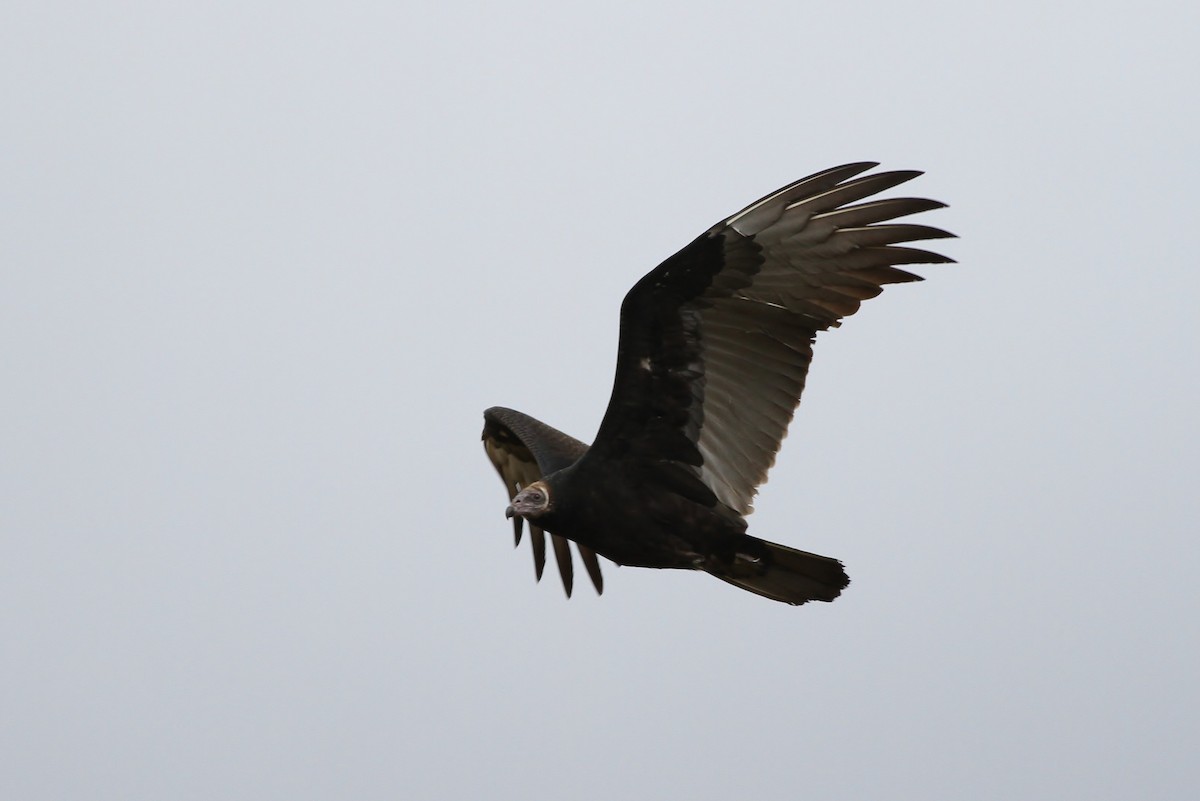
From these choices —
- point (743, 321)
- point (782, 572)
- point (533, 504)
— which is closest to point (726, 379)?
point (743, 321)

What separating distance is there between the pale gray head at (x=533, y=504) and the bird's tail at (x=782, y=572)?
88cm

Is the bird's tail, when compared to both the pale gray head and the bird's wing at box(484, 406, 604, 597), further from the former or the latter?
the bird's wing at box(484, 406, 604, 597)

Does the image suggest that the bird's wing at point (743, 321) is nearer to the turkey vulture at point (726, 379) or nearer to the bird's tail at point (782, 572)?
the turkey vulture at point (726, 379)

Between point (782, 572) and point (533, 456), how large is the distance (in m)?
2.43

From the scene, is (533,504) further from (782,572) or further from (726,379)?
(782,572)

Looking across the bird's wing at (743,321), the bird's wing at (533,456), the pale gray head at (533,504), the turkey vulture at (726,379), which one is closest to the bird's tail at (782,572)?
the turkey vulture at (726,379)

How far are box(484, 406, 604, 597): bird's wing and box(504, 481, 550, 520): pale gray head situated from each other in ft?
3.59

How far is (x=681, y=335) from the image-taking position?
27.0 ft

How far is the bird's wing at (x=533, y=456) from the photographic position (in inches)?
392

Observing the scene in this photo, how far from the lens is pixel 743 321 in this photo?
27.1 feet

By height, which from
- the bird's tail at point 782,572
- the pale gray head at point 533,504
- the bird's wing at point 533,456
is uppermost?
the bird's wing at point 533,456

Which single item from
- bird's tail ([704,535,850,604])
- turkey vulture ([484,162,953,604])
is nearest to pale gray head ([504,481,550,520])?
turkey vulture ([484,162,953,604])

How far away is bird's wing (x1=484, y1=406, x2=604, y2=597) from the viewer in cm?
995

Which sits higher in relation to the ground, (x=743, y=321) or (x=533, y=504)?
(x=743, y=321)
